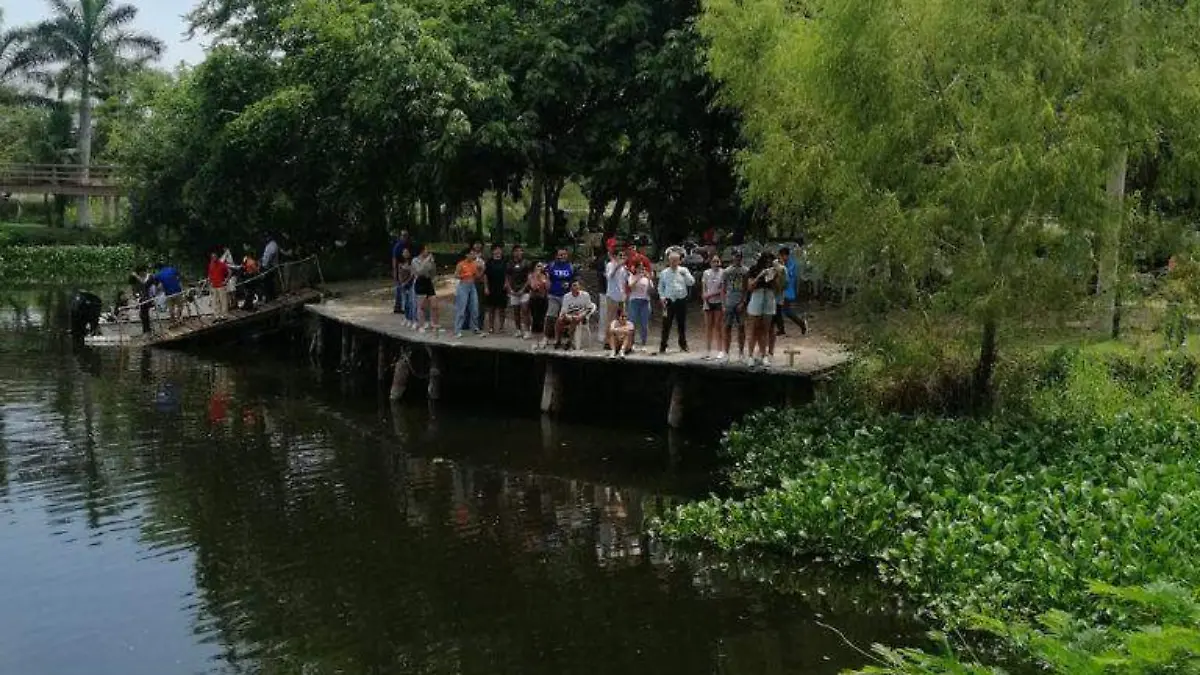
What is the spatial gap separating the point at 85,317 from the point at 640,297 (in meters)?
16.6

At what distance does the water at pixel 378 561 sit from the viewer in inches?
359

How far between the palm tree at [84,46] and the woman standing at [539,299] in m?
40.9

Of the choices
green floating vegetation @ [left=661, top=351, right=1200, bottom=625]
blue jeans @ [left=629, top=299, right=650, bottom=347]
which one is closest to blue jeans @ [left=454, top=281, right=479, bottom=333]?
blue jeans @ [left=629, top=299, right=650, bottom=347]

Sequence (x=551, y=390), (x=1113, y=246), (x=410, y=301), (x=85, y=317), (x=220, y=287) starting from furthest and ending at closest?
(x=85, y=317)
(x=220, y=287)
(x=410, y=301)
(x=551, y=390)
(x=1113, y=246)

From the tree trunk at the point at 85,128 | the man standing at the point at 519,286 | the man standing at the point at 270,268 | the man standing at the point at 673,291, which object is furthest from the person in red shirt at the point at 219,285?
the tree trunk at the point at 85,128

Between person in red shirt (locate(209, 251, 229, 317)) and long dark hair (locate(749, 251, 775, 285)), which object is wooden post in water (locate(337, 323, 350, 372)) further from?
long dark hair (locate(749, 251, 775, 285))

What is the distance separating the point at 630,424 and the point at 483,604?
8.28 metres

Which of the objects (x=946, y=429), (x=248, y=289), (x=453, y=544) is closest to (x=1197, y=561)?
→ (x=946, y=429)

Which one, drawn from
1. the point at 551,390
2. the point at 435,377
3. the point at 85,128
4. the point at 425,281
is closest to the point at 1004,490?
the point at 551,390

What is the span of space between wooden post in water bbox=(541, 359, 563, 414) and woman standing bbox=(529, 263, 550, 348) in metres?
0.49

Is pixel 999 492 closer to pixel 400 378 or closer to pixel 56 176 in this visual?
pixel 400 378

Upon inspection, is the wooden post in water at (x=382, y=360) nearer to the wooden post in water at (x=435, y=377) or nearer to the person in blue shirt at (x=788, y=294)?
the wooden post in water at (x=435, y=377)

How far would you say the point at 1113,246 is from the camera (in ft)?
42.7

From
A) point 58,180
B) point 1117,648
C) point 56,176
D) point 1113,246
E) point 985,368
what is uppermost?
point 56,176
